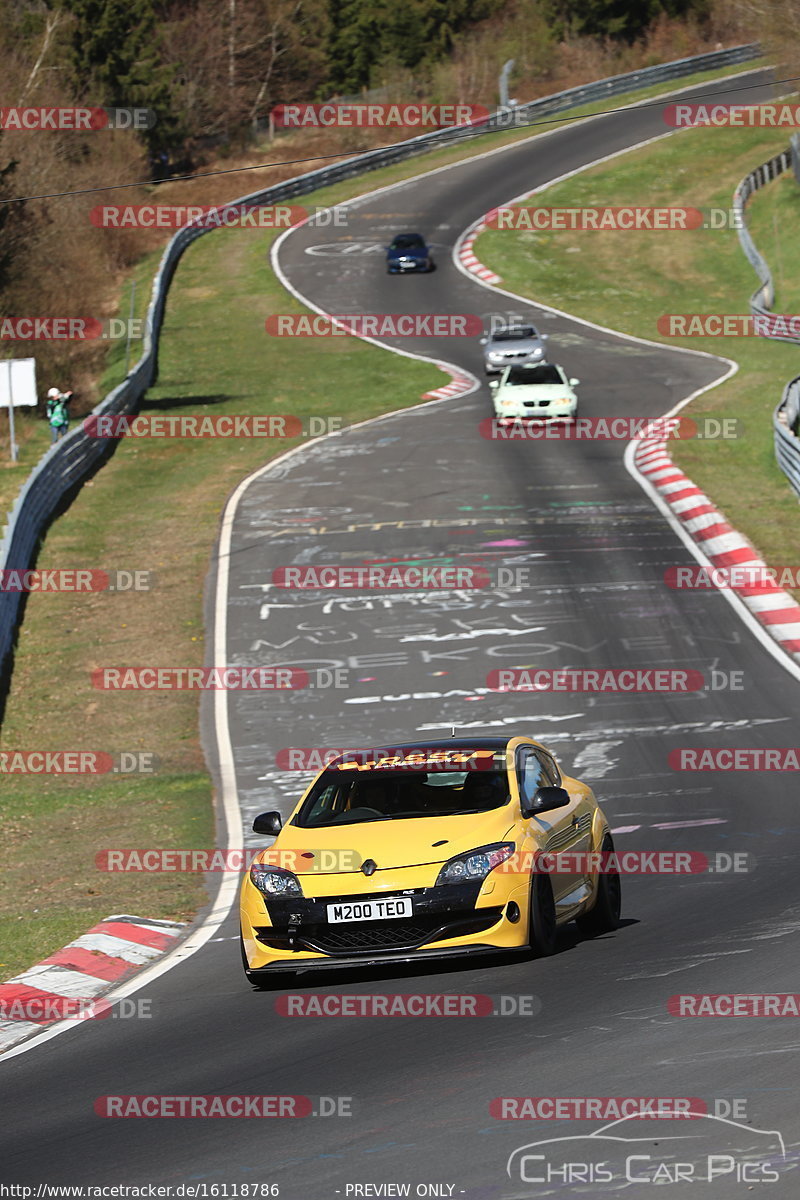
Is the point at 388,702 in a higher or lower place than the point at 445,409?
higher

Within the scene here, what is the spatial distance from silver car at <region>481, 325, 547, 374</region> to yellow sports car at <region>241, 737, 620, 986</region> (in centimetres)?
3419

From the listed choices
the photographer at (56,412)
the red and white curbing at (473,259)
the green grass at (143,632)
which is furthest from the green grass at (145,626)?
the red and white curbing at (473,259)

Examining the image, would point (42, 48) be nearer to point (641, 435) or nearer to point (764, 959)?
point (641, 435)

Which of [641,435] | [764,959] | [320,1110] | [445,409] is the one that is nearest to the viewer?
[320,1110]

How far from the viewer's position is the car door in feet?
36.1

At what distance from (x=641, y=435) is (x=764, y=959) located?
94.8 ft

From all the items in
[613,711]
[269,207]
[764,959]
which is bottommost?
[269,207]

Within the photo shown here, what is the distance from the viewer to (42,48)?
2906 inches

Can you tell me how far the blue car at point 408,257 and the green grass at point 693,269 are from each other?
2590 millimetres

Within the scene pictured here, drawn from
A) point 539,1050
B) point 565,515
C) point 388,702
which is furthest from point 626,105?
point 539,1050

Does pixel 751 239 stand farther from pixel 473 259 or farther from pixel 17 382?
pixel 17 382

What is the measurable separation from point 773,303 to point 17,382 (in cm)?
2842

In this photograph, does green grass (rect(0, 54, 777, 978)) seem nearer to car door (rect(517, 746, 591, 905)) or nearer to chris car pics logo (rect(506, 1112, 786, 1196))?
car door (rect(517, 746, 591, 905))

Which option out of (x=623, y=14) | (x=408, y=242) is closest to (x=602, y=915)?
(x=408, y=242)
